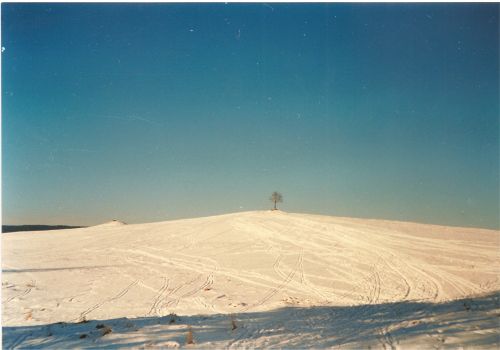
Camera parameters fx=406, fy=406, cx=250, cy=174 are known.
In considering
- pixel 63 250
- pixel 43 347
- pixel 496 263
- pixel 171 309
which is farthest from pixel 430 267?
pixel 63 250

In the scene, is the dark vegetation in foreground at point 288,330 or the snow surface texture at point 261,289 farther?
the snow surface texture at point 261,289

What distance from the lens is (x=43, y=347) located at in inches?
308

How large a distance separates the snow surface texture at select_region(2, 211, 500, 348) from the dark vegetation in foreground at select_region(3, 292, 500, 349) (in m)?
0.03

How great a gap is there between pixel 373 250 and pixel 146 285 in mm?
11117

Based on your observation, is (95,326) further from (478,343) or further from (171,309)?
(478,343)

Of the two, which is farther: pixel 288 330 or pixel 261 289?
pixel 261 289

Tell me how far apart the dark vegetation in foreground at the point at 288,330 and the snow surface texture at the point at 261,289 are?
28mm

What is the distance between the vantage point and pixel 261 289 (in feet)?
45.7

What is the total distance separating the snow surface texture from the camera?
8.34 meters

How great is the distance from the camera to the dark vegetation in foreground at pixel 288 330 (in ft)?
25.7

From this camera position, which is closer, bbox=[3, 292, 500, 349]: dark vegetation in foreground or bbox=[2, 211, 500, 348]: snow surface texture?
bbox=[3, 292, 500, 349]: dark vegetation in foreground

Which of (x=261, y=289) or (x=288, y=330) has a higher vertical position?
(x=261, y=289)

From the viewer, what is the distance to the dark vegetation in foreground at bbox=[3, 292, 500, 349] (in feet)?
25.7

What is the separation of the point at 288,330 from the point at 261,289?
5054mm
